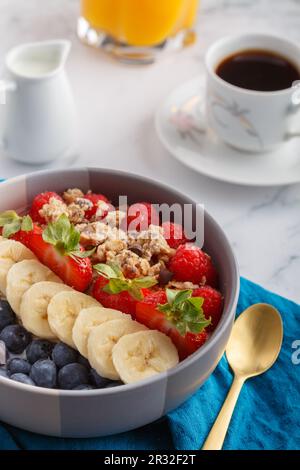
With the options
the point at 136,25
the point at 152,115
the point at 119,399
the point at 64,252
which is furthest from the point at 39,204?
the point at 136,25

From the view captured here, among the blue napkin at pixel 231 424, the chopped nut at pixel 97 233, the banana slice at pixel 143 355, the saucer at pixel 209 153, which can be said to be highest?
the chopped nut at pixel 97 233

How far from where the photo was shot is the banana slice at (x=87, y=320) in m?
0.99

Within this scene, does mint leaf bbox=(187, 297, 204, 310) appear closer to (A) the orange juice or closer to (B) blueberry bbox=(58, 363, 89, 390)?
(B) blueberry bbox=(58, 363, 89, 390)

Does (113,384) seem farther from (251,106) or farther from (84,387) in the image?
(251,106)

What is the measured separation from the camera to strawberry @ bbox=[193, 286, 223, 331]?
1036mm

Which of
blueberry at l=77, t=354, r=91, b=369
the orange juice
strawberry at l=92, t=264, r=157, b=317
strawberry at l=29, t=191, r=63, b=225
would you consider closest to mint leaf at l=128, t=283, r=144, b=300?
strawberry at l=92, t=264, r=157, b=317

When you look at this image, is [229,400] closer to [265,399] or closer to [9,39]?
[265,399]

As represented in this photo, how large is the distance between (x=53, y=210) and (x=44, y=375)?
0.93 feet

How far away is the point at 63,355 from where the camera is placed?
98 centimetres

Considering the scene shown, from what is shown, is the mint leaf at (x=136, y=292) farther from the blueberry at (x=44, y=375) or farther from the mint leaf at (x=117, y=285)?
the blueberry at (x=44, y=375)

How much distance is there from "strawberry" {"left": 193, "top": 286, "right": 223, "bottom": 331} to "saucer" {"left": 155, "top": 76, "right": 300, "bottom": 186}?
403mm

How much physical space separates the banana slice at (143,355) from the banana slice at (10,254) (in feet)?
0.70

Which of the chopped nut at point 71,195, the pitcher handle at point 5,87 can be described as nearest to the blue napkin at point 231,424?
the chopped nut at point 71,195
